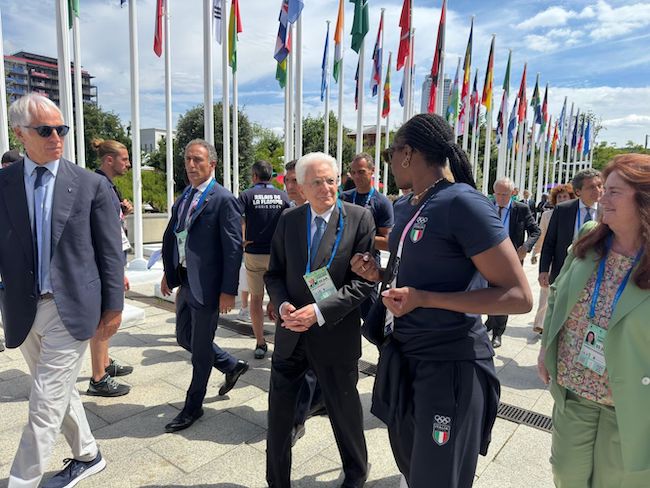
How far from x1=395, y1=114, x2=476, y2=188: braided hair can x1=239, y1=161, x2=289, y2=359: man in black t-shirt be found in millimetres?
3485

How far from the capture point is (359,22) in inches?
430

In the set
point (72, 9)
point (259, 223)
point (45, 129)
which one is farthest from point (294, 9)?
point (45, 129)

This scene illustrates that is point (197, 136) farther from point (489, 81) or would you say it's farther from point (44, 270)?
point (44, 270)

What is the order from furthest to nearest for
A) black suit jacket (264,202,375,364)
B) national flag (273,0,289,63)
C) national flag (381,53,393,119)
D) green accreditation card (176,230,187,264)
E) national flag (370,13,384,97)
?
national flag (381,53,393,119), national flag (370,13,384,97), national flag (273,0,289,63), green accreditation card (176,230,187,264), black suit jacket (264,202,375,364)

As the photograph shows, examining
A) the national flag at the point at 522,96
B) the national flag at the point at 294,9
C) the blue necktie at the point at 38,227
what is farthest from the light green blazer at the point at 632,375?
the national flag at the point at 522,96

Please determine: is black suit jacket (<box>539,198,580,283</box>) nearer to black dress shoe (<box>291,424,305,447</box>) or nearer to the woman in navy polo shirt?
black dress shoe (<box>291,424,305,447</box>)

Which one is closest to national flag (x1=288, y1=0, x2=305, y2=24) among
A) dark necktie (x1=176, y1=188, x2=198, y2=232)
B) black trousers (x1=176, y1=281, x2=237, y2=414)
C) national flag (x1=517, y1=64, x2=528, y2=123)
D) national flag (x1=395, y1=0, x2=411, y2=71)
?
national flag (x1=395, y1=0, x2=411, y2=71)

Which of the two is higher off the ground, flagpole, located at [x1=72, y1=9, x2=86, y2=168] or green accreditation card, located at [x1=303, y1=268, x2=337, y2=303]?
flagpole, located at [x1=72, y1=9, x2=86, y2=168]

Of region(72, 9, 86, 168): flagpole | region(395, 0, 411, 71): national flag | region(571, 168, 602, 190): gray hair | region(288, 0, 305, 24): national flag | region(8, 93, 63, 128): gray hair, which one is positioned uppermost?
region(395, 0, 411, 71): national flag

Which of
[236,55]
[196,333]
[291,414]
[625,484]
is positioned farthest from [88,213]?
[236,55]

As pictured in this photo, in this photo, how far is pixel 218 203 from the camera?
3.45 m

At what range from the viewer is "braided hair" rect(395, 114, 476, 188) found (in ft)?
6.15

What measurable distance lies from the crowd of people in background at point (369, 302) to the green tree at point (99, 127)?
41066 millimetres

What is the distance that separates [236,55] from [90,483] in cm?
1008
